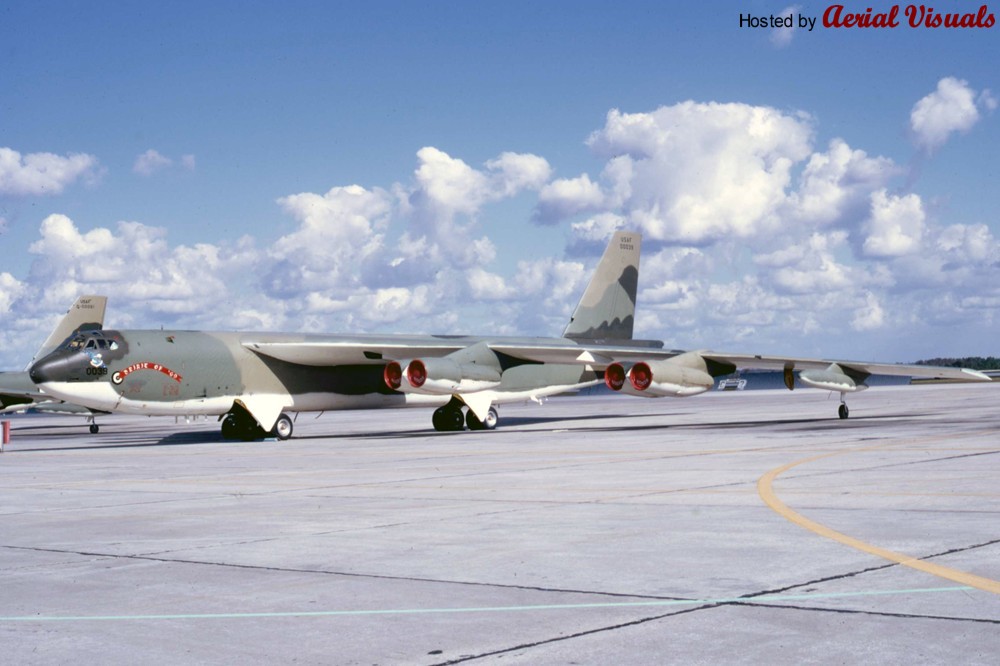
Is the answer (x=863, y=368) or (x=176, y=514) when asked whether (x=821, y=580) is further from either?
(x=863, y=368)

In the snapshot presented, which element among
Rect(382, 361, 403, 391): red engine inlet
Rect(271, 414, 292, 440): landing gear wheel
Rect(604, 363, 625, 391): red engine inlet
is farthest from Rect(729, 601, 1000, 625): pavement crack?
Rect(271, 414, 292, 440): landing gear wheel

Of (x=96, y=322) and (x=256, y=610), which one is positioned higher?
(x=96, y=322)

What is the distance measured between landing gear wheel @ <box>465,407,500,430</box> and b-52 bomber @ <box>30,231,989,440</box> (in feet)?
0.14

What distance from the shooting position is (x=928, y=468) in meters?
16.1

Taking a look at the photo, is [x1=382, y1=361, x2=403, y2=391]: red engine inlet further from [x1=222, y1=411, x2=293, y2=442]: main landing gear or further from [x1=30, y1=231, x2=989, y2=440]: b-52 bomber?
[x1=222, y1=411, x2=293, y2=442]: main landing gear

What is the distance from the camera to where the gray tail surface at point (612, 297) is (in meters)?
40.5

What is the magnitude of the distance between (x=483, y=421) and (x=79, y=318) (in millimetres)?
22336

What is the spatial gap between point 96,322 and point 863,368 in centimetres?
3218

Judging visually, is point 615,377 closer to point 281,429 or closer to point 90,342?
point 281,429

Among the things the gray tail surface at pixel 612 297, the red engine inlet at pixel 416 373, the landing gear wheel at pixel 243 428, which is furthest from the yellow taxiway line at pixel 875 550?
the gray tail surface at pixel 612 297

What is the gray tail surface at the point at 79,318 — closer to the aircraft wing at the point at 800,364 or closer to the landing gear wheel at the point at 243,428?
the landing gear wheel at the point at 243,428

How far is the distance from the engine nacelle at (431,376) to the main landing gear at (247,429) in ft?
11.1

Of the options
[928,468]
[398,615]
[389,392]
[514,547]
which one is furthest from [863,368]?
[398,615]

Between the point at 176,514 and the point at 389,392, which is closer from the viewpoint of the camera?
the point at 176,514
